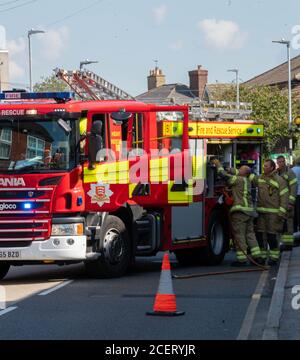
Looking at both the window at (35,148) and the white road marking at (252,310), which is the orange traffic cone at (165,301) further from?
the window at (35,148)

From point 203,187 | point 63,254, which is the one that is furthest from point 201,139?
point 63,254

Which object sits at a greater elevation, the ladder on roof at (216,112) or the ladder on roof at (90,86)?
the ladder on roof at (90,86)

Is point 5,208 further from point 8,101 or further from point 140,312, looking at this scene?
point 140,312

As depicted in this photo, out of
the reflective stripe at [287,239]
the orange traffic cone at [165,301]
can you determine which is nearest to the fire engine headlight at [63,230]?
the orange traffic cone at [165,301]

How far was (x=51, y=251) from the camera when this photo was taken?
1302cm

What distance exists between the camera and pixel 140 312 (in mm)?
10477

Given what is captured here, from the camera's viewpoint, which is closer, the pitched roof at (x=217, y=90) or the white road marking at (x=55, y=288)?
the white road marking at (x=55, y=288)

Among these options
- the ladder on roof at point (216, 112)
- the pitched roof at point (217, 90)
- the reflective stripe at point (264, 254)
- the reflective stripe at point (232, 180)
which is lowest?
the reflective stripe at point (264, 254)

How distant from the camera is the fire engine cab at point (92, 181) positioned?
13.1 metres

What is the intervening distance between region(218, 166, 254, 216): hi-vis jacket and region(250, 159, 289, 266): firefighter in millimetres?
204

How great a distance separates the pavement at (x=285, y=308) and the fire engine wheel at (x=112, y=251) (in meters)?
2.60

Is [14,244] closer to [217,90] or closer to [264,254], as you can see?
[264,254]

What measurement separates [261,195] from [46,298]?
17.8 feet

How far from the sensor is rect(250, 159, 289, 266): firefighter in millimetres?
15398
